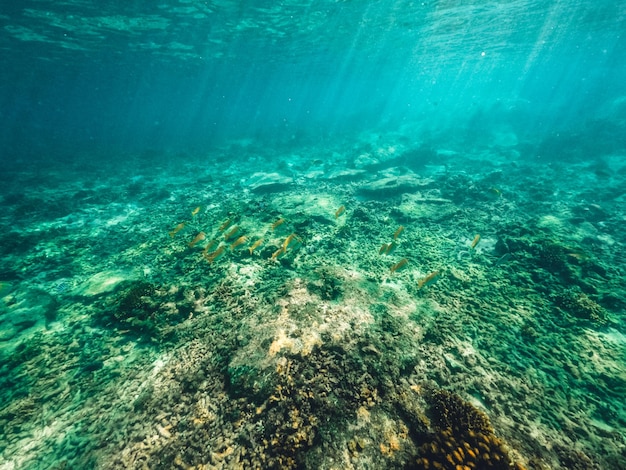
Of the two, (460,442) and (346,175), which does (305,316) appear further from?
(346,175)

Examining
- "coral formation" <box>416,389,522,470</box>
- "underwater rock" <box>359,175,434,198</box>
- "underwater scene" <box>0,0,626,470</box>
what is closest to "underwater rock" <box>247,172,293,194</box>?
"underwater scene" <box>0,0,626,470</box>

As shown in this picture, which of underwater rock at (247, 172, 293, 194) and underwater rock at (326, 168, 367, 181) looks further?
underwater rock at (326, 168, 367, 181)

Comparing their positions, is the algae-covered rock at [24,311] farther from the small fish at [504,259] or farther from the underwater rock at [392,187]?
the underwater rock at [392,187]

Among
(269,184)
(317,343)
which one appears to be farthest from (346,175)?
(317,343)

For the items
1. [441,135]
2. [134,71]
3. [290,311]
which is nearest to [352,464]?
[290,311]

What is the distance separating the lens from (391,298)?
7293mm

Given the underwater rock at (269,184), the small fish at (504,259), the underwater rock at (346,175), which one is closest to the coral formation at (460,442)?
the small fish at (504,259)

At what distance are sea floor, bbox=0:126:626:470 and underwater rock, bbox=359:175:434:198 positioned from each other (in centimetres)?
380

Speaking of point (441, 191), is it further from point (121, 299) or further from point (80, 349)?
point (80, 349)

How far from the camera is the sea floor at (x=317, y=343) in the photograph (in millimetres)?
4043

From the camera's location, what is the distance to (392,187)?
53.6 feet

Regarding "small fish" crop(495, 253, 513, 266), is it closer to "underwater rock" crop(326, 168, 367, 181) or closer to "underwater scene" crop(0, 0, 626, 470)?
"underwater scene" crop(0, 0, 626, 470)

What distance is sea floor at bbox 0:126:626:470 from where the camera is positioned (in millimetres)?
4043

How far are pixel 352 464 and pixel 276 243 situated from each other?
23.1ft
